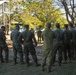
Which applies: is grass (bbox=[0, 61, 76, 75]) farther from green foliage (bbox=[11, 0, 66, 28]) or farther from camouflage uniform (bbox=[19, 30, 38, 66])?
green foliage (bbox=[11, 0, 66, 28])

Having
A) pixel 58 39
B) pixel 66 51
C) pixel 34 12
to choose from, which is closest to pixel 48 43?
Result: pixel 58 39

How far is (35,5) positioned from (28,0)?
3458mm

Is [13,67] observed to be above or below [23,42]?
below

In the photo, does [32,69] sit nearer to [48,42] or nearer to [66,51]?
[48,42]

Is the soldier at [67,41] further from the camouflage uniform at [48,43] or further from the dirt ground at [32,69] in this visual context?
the camouflage uniform at [48,43]

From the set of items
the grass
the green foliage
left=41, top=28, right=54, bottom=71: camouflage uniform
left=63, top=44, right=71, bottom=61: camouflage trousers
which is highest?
the green foliage

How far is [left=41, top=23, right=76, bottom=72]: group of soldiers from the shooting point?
532 inches

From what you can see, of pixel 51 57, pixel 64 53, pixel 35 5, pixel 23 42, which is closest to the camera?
pixel 51 57

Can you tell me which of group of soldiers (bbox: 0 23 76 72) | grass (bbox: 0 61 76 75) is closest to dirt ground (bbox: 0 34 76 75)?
grass (bbox: 0 61 76 75)

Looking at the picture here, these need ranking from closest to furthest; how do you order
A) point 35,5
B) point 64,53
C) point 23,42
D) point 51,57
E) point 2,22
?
1. point 51,57
2. point 23,42
3. point 64,53
4. point 35,5
5. point 2,22

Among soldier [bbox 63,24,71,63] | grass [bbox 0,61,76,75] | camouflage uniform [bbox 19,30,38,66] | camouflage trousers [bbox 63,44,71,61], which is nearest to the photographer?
grass [bbox 0,61,76,75]

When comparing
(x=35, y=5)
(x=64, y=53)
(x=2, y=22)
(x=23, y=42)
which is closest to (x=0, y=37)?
(x=23, y=42)

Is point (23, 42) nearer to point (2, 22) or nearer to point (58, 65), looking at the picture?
point (58, 65)

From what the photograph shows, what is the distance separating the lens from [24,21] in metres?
60.9
